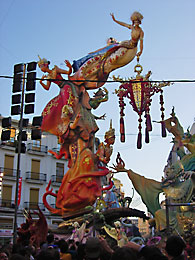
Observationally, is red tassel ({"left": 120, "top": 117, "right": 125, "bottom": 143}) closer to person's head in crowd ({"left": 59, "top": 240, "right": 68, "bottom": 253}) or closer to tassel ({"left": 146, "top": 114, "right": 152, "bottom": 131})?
tassel ({"left": 146, "top": 114, "right": 152, "bottom": 131})

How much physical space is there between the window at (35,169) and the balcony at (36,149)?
0.73 metres

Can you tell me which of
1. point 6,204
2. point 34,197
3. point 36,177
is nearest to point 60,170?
point 36,177

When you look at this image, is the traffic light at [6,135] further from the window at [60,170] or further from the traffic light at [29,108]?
the window at [60,170]

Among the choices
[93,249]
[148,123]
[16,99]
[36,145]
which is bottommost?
[93,249]

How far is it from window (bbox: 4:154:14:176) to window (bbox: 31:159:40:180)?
1.82m

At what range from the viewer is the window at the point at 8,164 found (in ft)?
87.9

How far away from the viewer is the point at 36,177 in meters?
28.3

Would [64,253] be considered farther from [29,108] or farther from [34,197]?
[34,197]

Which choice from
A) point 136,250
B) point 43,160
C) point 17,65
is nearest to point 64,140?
point 17,65

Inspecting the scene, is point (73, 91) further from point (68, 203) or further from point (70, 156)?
point (68, 203)

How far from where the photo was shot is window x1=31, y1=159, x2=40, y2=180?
28203 mm

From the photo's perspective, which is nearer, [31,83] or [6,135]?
[31,83]

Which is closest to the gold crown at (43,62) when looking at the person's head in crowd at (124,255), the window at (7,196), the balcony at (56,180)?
the window at (7,196)

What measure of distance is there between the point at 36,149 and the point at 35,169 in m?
1.78
